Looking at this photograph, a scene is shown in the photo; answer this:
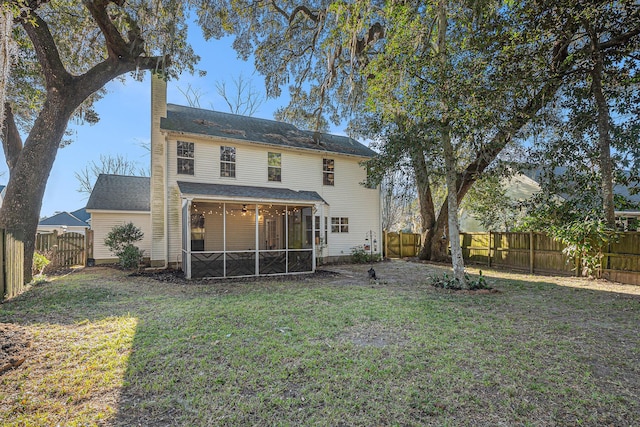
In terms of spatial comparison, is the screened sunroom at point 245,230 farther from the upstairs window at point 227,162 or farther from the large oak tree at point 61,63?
the large oak tree at point 61,63

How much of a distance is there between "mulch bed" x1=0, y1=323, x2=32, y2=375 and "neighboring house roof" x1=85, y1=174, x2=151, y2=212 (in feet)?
35.0

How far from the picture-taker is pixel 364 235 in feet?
51.2

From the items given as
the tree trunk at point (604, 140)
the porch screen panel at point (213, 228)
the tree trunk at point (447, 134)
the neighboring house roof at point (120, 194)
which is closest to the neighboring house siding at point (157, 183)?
the porch screen panel at point (213, 228)

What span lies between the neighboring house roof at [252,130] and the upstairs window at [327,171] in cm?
58

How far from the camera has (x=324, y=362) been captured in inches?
149

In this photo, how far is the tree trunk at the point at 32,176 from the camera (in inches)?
335

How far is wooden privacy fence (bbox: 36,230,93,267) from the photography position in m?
12.0

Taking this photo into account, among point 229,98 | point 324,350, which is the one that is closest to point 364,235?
point 324,350

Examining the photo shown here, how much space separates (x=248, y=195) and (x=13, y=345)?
7299mm

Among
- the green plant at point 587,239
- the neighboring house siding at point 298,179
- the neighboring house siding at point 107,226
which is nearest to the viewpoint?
the green plant at point 587,239

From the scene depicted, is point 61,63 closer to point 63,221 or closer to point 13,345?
point 13,345

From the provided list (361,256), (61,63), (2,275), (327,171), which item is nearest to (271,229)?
(327,171)

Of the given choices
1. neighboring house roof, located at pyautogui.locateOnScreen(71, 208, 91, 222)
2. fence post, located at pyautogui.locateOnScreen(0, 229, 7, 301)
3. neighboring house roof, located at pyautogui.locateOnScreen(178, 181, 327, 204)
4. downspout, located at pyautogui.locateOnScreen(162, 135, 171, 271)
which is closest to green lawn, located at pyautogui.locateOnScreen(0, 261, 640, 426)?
fence post, located at pyautogui.locateOnScreen(0, 229, 7, 301)

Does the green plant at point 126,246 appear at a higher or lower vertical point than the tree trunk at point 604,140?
lower
